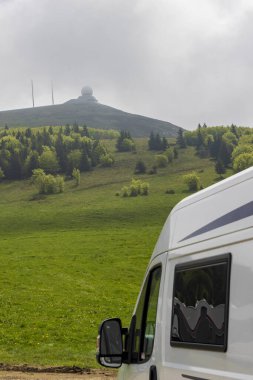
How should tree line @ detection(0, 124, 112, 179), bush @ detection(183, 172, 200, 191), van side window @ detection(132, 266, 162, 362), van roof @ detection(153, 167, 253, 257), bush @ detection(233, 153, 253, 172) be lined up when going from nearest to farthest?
van roof @ detection(153, 167, 253, 257)
van side window @ detection(132, 266, 162, 362)
bush @ detection(183, 172, 200, 191)
bush @ detection(233, 153, 253, 172)
tree line @ detection(0, 124, 112, 179)

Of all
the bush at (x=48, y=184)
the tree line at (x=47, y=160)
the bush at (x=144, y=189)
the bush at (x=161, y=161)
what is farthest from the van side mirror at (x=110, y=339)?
the bush at (x=161, y=161)

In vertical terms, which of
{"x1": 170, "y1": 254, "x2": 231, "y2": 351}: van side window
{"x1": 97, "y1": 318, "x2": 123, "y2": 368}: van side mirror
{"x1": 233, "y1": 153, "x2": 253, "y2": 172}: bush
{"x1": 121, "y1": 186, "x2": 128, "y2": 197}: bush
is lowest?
{"x1": 121, "y1": 186, "x2": 128, "y2": 197}: bush

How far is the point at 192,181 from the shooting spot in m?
161

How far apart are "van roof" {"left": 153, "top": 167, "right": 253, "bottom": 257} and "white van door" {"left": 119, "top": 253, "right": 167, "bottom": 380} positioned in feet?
0.75

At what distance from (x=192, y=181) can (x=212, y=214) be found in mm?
156987

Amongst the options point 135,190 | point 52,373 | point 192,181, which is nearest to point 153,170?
point 192,181

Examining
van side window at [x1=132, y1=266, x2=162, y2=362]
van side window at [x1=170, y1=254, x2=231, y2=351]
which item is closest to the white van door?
van side window at [x1=132, y1=266, x2=162, y2=362]

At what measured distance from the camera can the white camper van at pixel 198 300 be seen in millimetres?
4121

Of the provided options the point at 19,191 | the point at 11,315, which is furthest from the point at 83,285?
the point at 19,191

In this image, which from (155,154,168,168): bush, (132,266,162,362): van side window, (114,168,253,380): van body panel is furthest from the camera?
(155,154,168,168): bush

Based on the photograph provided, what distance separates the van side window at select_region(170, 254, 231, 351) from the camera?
4426 mm

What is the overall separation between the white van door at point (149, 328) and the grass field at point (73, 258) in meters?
23.5

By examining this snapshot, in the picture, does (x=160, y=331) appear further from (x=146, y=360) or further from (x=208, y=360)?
(x=208, y=360)

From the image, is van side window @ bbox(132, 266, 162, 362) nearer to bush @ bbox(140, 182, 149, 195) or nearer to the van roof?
the van roof
